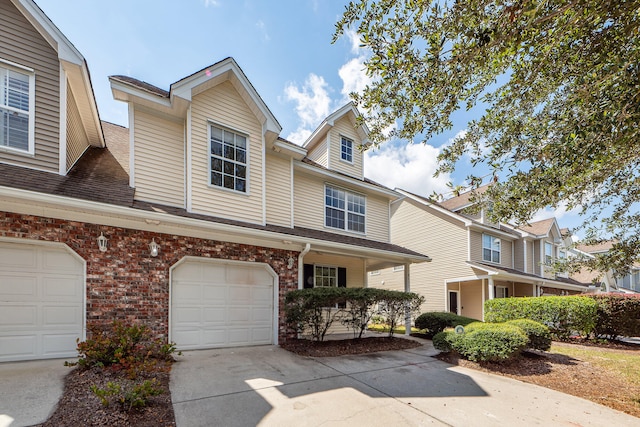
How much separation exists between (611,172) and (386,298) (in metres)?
5.99

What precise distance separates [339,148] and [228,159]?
5.31 meters

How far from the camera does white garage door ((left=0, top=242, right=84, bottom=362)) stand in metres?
5.78

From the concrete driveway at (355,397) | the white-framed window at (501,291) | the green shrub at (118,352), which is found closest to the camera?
the concrete driveway at (355,397)

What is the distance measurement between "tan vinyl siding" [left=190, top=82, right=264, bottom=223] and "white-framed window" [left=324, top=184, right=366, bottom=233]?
324 centimetres

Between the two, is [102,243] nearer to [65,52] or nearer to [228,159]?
[228,159]

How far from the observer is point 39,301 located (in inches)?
237

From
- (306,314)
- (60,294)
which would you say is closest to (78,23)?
(60,294)

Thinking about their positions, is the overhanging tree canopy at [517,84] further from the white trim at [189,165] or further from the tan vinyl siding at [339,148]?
the tan vinyl siding at [339,148]

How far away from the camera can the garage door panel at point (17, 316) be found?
5.71m

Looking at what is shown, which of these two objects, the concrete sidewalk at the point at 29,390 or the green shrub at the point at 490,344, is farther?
the green shrub at the point at 490,344

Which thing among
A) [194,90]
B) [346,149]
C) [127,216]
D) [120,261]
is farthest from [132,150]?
[346,149]

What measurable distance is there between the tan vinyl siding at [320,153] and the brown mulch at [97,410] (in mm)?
9418

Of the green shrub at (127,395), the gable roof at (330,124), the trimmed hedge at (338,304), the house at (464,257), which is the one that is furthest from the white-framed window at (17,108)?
the house at (464,257)

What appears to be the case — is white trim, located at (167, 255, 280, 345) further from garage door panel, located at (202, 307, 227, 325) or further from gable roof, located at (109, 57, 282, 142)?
gable roof, located at (109, 57, 282, 142)
